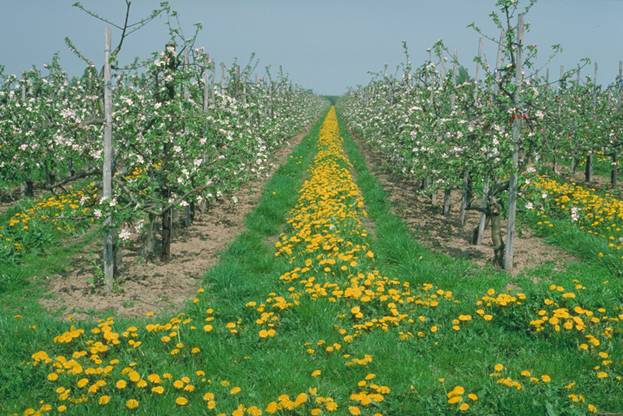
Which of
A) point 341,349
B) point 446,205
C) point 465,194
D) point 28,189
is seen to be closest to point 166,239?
point 341,349

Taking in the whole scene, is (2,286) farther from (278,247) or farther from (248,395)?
(248,395)

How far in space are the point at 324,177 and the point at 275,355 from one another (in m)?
10.8

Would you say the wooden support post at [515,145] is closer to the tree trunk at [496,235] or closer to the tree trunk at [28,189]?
the tree trunk at [496,235]

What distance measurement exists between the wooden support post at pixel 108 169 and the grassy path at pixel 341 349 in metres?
1.29

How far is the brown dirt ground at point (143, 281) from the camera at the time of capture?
301 inches

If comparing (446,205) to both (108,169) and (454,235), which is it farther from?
(108,169)

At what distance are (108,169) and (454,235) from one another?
7.30 meters

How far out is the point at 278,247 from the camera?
10.4 m

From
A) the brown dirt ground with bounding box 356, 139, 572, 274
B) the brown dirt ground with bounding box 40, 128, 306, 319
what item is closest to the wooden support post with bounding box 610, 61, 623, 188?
the brown dirt ground with bounding box 356, 139, 572, 274

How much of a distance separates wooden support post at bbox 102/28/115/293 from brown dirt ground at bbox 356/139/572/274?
6067mm

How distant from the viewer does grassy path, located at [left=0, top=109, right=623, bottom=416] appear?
5027 mm

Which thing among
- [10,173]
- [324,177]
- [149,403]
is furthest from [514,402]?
[10,173]

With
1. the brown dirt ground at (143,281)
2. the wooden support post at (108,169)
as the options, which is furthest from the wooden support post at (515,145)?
the wooden support post at (108,169)

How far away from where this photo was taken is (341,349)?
6.18 m
